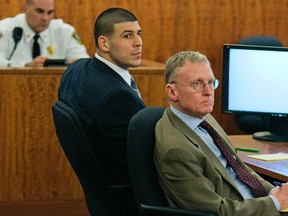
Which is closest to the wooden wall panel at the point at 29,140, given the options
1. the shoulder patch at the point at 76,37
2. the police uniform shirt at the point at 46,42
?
the police uniform shirt at the point at 46,42

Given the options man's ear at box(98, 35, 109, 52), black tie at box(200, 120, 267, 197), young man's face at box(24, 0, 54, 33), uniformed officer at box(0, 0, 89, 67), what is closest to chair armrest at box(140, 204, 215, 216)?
black tie at box(200, 120, 267, 197)

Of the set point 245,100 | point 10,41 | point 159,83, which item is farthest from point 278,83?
point 10,41

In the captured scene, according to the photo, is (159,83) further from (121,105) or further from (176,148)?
(176,148)

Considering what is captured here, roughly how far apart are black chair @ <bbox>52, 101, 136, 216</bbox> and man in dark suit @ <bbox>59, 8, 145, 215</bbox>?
0.12ft

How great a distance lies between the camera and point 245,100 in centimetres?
440

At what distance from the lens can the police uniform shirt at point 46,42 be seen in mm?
5855

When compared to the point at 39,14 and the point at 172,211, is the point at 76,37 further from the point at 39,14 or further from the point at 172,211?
the point at 172,211

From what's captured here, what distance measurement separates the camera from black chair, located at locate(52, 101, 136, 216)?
3.33 m

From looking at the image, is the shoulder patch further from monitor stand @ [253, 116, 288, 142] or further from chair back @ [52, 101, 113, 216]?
chair back @ [52, 101, 113, 216]

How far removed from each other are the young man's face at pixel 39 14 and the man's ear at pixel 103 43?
2222mm

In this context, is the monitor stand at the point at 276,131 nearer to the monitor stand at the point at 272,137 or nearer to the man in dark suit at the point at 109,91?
the monitor stand at the point at 272,137

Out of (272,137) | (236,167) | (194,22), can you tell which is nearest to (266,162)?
(236,167)

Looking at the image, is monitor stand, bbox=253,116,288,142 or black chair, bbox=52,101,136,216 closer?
black chair, bbox=52,101,136,216

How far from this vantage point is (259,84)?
4379 millimetres
